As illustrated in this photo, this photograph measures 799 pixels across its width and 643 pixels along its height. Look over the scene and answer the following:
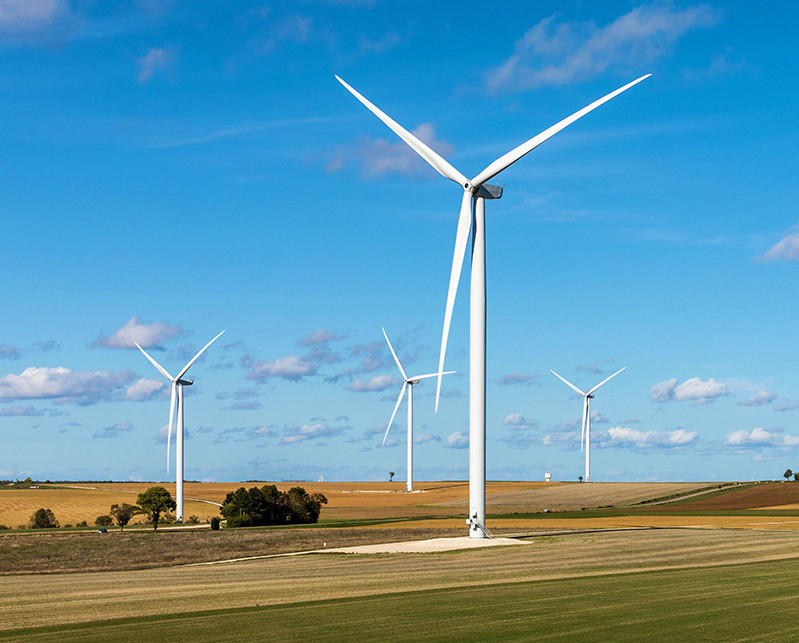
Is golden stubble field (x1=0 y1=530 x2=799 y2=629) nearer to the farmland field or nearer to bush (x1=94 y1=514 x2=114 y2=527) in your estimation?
the farmland field

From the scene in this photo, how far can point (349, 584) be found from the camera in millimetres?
35312

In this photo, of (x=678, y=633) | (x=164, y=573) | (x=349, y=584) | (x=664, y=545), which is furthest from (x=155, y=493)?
(x=678, y=633)

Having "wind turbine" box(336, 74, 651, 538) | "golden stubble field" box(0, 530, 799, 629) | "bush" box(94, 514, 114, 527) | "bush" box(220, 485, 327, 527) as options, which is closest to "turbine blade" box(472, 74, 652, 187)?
"wind turbine" box(336, 74, 651, 538)

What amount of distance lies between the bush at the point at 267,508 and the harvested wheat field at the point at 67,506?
20.8m

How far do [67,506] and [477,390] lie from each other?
8497cm

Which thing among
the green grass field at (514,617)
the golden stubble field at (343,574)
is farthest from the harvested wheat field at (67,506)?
the green grass field at (514,617)

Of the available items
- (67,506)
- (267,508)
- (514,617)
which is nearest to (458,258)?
A: (514,617)

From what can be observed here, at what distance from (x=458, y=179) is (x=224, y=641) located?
3847 cm

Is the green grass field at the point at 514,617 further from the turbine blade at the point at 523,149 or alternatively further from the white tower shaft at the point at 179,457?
the white tower shaft at the point at 179,457

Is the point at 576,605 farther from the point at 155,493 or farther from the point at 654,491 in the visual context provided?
the point at 654,491

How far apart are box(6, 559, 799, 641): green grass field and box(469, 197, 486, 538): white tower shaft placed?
21.2 metres

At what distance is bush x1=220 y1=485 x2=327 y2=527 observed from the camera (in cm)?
9088

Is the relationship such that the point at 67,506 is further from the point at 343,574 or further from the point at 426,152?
the point at 343,574

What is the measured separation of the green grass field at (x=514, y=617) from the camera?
2117 cm
